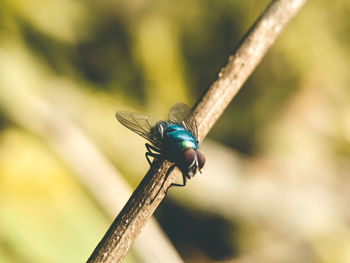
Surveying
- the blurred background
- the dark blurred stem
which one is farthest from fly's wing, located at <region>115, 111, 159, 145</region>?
the blurred background

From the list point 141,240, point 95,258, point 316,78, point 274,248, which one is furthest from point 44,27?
point 95,258

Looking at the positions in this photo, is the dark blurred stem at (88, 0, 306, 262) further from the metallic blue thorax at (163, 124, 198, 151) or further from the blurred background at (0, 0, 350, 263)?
the blurred background at (0, 0, 350, 263)

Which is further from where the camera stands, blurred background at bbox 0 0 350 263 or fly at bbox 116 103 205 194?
blurred background at bbox 0 0 350 263

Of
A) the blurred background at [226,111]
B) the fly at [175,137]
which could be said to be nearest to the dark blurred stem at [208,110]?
the fly at [175,137]

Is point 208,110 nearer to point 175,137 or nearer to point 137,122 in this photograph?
point 175,137

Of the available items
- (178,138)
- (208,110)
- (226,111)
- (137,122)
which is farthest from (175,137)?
(226,111)
